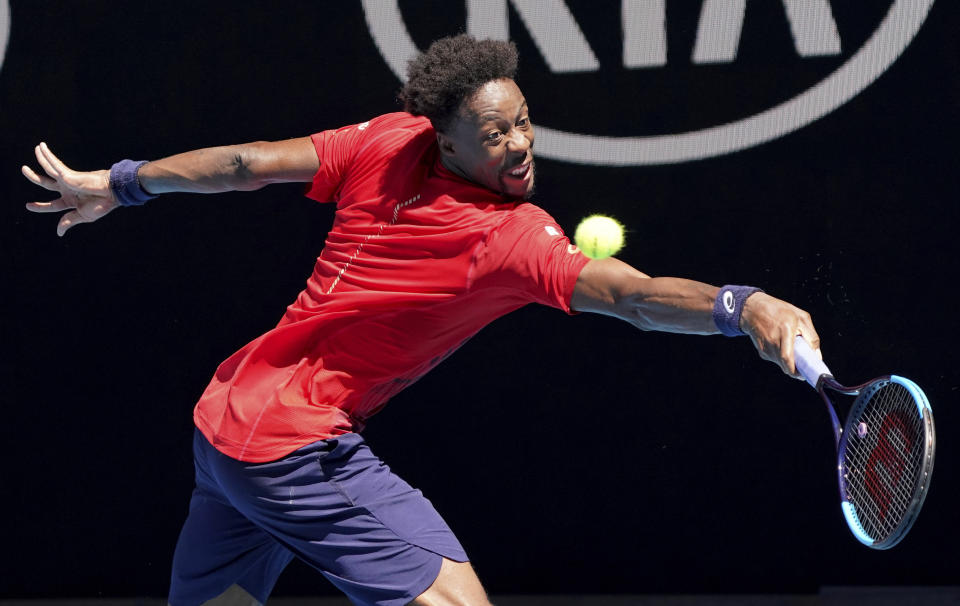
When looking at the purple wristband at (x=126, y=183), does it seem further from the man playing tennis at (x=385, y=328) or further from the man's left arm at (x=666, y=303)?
the man's left arm at (x=666, y=303)

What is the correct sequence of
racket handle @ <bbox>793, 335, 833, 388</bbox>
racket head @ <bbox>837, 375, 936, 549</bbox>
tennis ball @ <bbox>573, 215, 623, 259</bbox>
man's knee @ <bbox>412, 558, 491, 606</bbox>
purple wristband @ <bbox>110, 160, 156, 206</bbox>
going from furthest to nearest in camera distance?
tennis ball @ <bbox>573, 215, 623, 259</bbox>
purple wristband @ <bbox>110, 160, 156, 206</bbox>
man's knee @ <bbox>412, 558, 491, 606</bbox>
racket head @ <bbox>837, 375, 936, 549</bbox>
racket handle @ <bbox>793, 335, 833, 388</bbox>

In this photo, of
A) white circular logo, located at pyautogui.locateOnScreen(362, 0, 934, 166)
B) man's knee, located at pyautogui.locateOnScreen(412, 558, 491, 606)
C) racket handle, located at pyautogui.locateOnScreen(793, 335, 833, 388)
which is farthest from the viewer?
white circular logo, located at pyautogui.locateOnScreen(362, 0, 934, 166)

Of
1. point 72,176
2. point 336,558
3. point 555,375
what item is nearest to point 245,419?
Result: point 336,558

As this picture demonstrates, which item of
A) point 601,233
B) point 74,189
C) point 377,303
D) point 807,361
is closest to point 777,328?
point 807,361

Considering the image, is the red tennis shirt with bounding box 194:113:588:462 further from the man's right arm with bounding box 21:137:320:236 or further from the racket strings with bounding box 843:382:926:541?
the racket strings with bounding box 843:382:926:541

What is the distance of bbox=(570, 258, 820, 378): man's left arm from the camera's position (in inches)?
81.9

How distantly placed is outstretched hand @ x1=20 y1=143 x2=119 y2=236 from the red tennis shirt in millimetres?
556

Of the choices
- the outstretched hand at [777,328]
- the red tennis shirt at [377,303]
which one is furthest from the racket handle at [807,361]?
the red tennis shirt at [377,303]

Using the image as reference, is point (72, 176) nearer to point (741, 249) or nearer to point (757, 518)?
point (741, 249)

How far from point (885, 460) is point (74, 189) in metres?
1.89

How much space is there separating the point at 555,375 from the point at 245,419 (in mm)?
1292

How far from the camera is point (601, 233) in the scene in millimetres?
3535

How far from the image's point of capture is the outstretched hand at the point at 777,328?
2020 mm

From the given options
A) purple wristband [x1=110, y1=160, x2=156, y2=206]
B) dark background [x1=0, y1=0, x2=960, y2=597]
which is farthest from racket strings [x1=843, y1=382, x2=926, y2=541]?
purple wristband [x1=110, y1=160, x2=156, y2=206]
